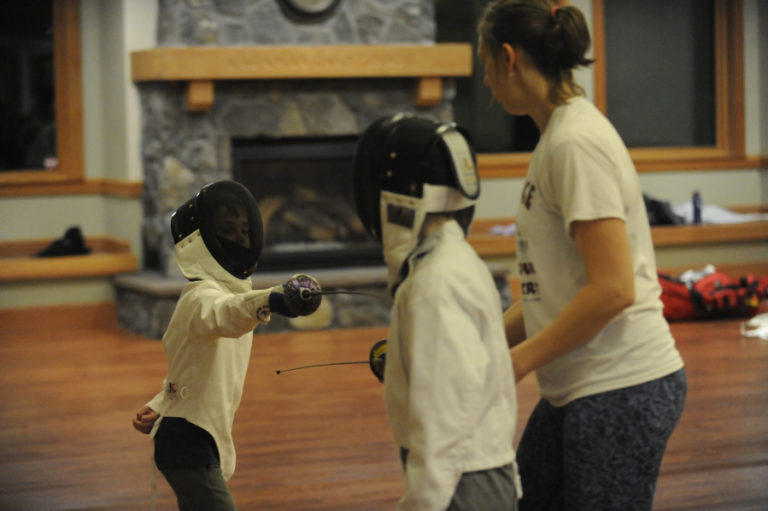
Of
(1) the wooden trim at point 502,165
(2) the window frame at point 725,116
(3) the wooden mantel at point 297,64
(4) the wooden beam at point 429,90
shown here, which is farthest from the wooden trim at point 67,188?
(2) the window frame at point 725,116

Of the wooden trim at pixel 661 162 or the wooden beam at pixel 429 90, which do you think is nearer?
the wooden beam at pixel 429 90

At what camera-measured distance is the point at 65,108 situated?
6750 millimetres

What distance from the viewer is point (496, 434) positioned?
4.66 ft

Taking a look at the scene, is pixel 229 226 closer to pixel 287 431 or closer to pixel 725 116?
pixel 287 431

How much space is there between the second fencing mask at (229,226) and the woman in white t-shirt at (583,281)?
0.59 meters

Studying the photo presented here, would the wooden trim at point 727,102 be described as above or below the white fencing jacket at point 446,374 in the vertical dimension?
above

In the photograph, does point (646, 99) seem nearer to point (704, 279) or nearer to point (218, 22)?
point (704, 279)

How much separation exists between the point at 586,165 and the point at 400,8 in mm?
4872

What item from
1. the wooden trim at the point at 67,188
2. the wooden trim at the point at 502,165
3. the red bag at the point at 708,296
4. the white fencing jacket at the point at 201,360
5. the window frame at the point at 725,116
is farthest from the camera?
the window frame at the point at 725,116

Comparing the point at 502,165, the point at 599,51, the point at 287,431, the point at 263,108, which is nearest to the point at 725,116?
the point at 599,51

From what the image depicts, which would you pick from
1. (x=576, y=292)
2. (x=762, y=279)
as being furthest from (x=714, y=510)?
(x=762, y=279)

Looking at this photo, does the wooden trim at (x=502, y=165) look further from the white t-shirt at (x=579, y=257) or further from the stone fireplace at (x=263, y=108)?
the white t-shirt at (x=579, y=257)

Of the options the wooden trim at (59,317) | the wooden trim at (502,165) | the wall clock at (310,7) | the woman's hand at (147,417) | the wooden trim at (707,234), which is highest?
the wall clock at (310,7)

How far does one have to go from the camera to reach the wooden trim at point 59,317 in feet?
20.3
